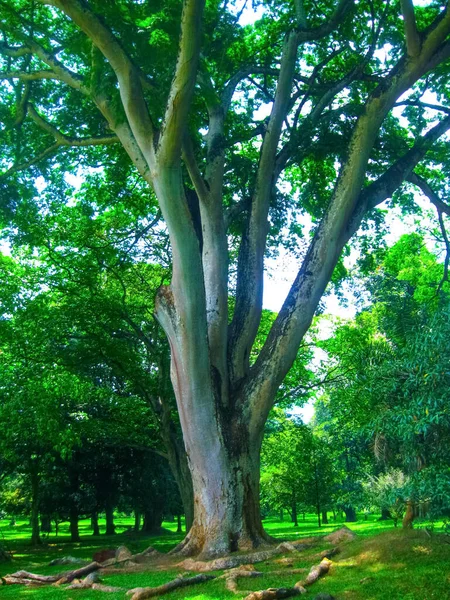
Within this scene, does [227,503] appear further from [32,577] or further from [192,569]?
[32,577]

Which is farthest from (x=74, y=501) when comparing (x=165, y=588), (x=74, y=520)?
(x=165, y=588)

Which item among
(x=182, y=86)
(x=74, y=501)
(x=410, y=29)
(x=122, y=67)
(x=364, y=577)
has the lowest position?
(x=364, y=577)

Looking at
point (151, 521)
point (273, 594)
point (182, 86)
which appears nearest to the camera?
point (273, 594)

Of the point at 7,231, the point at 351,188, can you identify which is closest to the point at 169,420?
Result: the point at 7,231

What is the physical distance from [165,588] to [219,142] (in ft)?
26.3

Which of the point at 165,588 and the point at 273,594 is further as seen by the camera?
the point at 165,588

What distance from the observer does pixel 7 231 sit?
48.8 ft

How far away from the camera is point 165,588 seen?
704 centimetres

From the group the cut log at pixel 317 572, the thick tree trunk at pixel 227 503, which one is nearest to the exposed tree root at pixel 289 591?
the cut log at pixel 317 572

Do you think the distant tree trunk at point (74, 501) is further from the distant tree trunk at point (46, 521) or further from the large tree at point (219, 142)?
the large tree at point (219, 142)

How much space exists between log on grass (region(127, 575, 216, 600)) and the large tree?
5.27 feet

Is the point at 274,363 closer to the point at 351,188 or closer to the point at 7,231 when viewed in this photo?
Result: the point at 351,188

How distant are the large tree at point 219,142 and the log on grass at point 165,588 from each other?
1.61m

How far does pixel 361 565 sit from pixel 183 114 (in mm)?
6589
